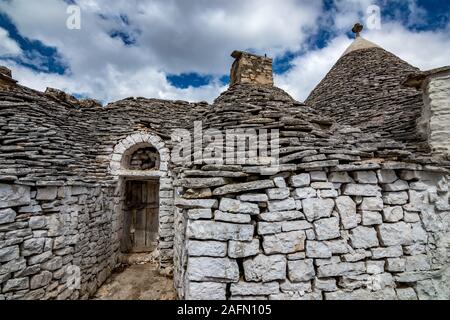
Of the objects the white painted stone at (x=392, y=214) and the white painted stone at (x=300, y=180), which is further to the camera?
the white painted stone at (x=392, y=214)

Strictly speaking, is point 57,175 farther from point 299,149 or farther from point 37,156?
point 299,149

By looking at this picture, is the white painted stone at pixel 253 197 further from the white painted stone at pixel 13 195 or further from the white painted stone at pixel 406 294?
the white painted stone at pixel 13 195

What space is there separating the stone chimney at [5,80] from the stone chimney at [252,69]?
220 inches

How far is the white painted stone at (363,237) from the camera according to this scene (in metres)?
2.39

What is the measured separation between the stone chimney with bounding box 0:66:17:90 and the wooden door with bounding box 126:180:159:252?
3771mm

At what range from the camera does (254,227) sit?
226 cm

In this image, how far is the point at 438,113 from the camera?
3867 millimetres

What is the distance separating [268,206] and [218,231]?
0.59 meters

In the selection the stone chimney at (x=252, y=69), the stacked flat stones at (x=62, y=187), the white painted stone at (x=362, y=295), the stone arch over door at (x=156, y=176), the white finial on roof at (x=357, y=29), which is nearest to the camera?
the white painted stone at (x=362, y=295)

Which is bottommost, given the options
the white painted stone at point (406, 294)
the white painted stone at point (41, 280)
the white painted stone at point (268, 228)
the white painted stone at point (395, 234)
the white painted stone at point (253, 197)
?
the white painted stone at point (41, 280)

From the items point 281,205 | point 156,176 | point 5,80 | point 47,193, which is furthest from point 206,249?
point 5,80

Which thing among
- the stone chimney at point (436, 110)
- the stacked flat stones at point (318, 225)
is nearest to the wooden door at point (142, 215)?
the stacked flat stones at point (318, 225)

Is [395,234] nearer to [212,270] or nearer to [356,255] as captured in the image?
[356,255]

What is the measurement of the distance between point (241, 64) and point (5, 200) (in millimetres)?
5199
